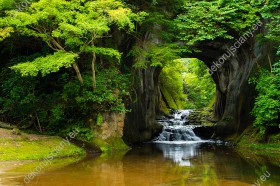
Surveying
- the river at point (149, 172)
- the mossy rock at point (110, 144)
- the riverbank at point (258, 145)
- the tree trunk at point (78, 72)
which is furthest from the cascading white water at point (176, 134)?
the tree trunk at point (78, 72)

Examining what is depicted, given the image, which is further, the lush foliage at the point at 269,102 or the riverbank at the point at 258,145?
the lush foliage at the point at 269,102

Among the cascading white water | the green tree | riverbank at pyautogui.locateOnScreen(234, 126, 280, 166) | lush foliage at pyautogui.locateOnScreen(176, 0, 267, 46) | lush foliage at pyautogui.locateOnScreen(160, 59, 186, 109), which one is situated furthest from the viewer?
lush foliage at pyautogui.locateOnScreen(160, 59, 186, 109)

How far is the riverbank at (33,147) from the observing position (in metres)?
9.84

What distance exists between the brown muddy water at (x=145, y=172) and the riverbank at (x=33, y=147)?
2.22 feet

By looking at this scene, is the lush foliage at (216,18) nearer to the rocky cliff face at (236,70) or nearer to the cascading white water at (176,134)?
the rocky cliff face at (236,70)

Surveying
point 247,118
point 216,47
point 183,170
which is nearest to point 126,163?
point 183,170

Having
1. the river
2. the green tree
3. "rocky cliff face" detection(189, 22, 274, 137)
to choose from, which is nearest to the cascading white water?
"rocky cliff face" detection(189, 22, 274, 137)

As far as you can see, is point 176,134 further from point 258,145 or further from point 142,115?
point 258,145

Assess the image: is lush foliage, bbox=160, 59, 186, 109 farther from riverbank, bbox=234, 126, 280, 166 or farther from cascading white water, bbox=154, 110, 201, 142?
riverbank, bbox=234, 126, 280, 166

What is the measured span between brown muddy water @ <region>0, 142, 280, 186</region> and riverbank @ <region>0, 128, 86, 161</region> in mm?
677

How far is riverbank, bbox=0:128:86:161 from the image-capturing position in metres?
9.84

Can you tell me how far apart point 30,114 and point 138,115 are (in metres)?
6.45

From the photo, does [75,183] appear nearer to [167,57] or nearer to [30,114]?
[30,114]

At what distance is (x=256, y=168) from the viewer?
9.12 meters
